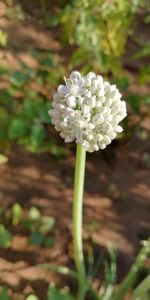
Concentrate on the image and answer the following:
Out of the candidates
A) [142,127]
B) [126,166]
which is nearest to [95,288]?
[126,166]

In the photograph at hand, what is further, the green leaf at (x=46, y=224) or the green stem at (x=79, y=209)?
the green leaf at (x=46, y=224)

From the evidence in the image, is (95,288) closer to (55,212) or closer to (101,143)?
(55,212)

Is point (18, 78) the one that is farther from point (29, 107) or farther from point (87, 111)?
point (87, 111)

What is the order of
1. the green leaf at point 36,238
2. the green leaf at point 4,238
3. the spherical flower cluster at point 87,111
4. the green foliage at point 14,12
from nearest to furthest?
1. the spherical flower cluster at point 87,111
2. the green leaf at point 4,238
3. the green leaf at point 36,238
4. the green foliage at point 14,12

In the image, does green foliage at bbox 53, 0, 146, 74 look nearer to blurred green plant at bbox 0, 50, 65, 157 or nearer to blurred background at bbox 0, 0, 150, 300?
blurred background at bbox 0, 0, 150, 300

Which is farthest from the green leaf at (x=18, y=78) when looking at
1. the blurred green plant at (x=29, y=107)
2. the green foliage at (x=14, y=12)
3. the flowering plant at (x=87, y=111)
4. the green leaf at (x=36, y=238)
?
the green foliage at (x=14, y=12)

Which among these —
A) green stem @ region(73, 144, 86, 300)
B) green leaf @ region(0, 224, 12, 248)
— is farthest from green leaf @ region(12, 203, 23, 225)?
green stem @ region(73, 144, 86, 300)

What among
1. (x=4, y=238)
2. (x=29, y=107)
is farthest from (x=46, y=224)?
(x=29, y=107)

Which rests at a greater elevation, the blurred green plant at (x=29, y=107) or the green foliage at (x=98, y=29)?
the green foliage at (x=98, y=29)

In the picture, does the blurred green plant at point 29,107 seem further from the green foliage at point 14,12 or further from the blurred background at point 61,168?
the green foliage at point 14,12

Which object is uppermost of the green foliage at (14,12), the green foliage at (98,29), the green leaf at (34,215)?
the green foliage at (14,12)
